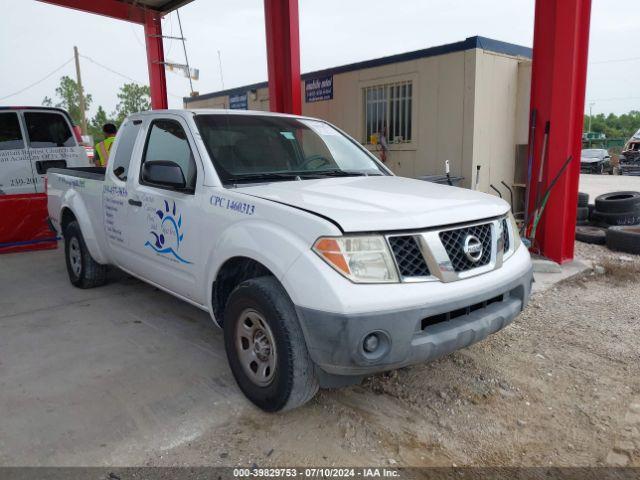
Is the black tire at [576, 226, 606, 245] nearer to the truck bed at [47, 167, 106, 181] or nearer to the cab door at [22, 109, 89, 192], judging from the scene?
the truck bed at [47, 167, 106, 181]

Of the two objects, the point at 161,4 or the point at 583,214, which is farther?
the point at 161,4

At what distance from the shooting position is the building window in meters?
9.46

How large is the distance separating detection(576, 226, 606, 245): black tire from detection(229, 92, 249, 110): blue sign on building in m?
8.95

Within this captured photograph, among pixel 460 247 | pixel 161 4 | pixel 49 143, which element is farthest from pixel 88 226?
pixel 161 4

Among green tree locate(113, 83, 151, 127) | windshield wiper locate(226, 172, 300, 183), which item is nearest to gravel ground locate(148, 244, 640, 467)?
windshield wiper locate(226, 172, 300, 183)

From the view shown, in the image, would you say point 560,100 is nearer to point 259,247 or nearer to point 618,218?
point 618,218

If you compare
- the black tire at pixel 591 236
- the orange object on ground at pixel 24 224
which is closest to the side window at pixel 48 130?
the orange object on ground at pixel 24 224

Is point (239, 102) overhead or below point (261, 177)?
overhead

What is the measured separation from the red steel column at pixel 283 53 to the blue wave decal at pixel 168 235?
5.30 meters

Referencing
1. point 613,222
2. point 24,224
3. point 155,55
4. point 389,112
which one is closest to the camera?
point 24,224

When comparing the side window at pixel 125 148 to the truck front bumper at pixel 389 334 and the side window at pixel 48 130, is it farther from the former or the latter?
the side window at pixel 48 130

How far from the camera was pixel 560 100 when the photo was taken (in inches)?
235

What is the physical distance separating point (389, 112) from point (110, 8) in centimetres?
742

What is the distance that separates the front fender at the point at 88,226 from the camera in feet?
16.0
